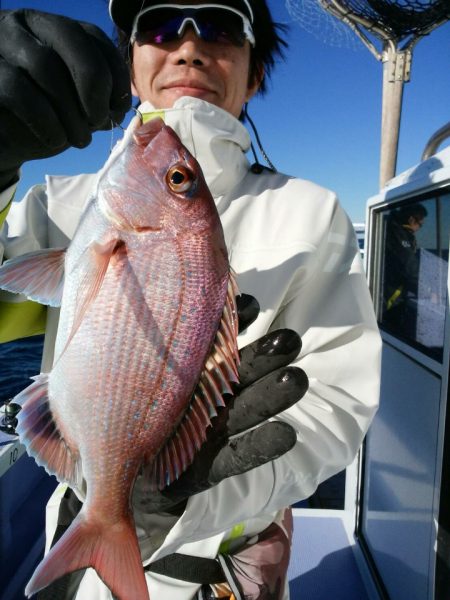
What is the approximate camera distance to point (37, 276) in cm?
123

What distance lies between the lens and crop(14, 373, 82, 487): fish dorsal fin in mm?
1169

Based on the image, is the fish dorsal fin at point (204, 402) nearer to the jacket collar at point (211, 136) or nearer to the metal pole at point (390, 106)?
the jacket collar at point (211, 136)

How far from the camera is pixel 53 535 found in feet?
5.13

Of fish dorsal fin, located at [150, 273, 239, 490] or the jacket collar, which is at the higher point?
the jacket collar

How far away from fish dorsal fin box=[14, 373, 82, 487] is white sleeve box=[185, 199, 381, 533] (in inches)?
16.9

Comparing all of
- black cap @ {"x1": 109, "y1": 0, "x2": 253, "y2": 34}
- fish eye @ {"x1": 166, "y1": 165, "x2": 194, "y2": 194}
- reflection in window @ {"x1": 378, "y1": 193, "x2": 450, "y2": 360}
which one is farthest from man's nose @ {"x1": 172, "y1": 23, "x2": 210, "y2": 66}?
reflection in window @ {"x1": 378, "y1": 193, "x2": 450, "y2": 360}

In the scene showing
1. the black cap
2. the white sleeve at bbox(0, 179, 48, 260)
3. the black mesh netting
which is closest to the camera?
the white sleeve at bbox(0, 179, 48, 260)

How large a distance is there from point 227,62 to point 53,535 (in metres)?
1.96

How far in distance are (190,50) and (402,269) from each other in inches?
66.0

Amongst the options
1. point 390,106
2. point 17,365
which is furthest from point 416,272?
point 17,365

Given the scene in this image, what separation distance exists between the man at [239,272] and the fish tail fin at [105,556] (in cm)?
13

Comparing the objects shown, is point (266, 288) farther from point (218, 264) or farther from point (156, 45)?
point (156, 45)

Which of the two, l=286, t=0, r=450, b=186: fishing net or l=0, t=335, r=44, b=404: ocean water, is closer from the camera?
l=286, t=0, r=450, b=186: fishing net

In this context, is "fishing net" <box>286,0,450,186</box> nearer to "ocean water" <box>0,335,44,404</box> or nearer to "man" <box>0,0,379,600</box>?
"man" <box>0,0,379,600</box>
